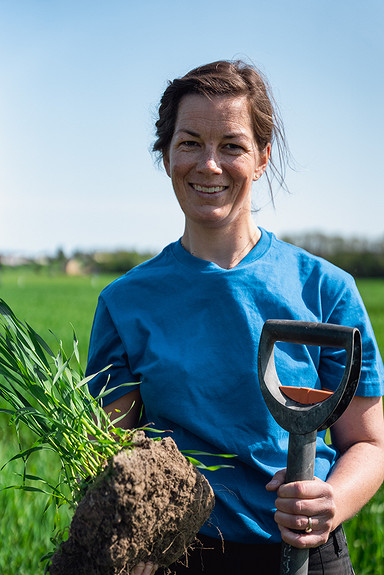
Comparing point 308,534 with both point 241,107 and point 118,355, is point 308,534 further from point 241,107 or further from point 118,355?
point 241,107

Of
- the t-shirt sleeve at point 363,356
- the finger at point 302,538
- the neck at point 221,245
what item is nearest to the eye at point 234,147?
the neck at point 221,245

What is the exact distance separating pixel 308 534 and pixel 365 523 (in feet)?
9.34

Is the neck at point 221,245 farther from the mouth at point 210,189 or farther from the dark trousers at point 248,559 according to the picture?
the dark trousers at point 248,559

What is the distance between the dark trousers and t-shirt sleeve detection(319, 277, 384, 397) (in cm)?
43

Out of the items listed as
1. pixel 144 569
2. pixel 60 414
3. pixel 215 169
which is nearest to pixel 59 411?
pixel 60 414

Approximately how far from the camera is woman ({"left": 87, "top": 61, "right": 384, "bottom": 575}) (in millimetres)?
1720

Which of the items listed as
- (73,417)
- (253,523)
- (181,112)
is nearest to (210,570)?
(253,523)

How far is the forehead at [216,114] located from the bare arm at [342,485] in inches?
34.7

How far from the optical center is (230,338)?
70.1 inches

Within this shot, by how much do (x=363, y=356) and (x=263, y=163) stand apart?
0.71m

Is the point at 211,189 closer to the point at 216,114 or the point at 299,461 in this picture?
the point at 216,114

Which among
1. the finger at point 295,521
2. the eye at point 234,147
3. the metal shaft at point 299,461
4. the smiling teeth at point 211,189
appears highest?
the eye at point 234,147

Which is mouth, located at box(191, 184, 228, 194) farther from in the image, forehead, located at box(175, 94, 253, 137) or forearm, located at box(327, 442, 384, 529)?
forearm, located at box(327, 442, 384, 529)

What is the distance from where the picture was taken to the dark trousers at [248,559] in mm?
1741
